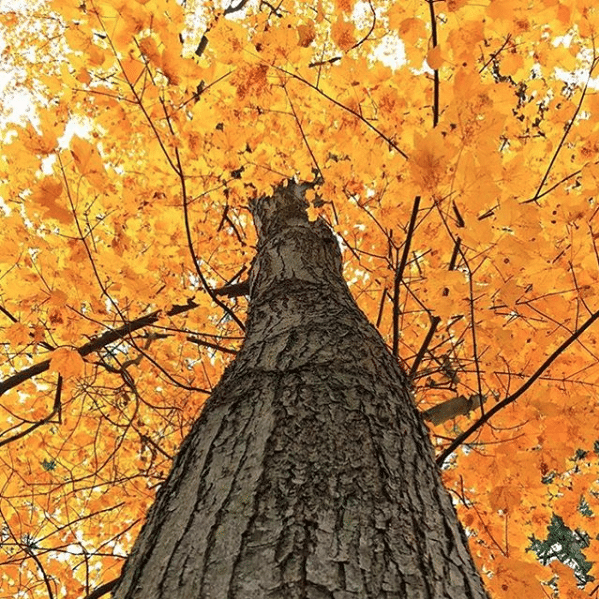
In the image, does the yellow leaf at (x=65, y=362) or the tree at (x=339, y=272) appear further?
the yellow leaf at (x=65, y=362)

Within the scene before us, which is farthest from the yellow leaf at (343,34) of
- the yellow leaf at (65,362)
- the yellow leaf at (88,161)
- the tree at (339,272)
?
the yellow leaf at (65,362)

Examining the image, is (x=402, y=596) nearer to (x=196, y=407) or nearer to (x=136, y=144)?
(x=196, y=407)

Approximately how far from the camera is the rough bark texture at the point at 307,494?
2.20ft

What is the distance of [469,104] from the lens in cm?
111

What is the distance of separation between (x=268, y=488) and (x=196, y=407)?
221 centimetres

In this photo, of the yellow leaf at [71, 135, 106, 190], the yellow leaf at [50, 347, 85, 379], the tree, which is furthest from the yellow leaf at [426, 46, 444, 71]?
the yellow leaf at [50, 347, 85, 379]

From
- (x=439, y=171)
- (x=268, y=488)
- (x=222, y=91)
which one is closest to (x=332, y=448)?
(x=268, y=488)

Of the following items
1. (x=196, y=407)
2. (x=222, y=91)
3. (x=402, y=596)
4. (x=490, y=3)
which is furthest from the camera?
(x=196, y=407)

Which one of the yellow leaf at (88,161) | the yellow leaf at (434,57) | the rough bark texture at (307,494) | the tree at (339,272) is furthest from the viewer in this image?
the yellow leaf at (88,161)

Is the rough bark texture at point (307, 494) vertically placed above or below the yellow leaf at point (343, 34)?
below

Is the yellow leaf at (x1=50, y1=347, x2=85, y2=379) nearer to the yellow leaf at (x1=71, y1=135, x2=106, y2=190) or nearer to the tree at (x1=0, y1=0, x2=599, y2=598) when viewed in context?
the tree at (x1=0, y1=0, x2=599, y2=598)

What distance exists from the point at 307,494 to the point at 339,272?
1.59 meters

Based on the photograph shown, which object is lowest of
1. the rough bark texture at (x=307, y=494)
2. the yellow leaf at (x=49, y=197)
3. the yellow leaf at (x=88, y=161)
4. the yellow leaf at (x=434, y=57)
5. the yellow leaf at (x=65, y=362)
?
the rough bark texture at (x=307, y=494)

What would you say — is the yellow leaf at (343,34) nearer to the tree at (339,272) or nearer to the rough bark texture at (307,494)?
the tree at (339,272)
